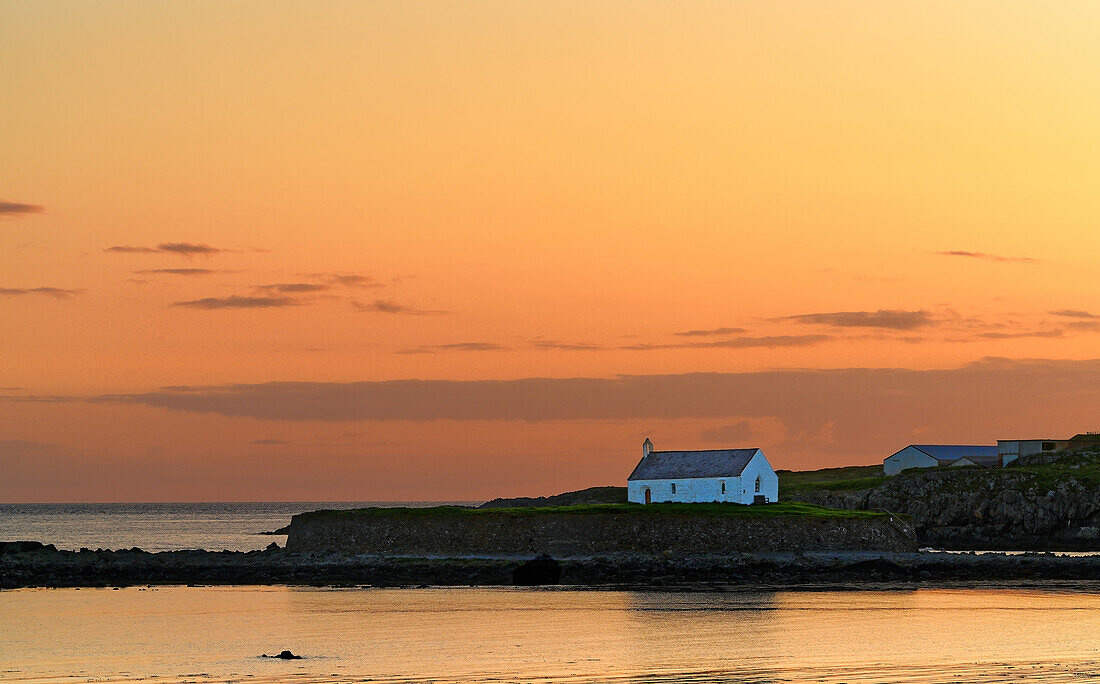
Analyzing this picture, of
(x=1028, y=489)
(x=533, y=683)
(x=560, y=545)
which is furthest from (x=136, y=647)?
(x=1028, y=489)

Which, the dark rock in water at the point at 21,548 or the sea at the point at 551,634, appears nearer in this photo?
the sea at the point at 551,634

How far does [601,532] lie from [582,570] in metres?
3.89

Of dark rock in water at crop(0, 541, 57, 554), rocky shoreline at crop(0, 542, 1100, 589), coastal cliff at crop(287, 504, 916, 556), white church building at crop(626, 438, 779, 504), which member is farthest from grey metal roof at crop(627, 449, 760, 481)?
dark rock in water at crop(0, 541, 57, 554)

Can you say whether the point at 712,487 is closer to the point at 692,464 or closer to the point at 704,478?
the point at 704,478

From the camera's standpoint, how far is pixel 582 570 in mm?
62469

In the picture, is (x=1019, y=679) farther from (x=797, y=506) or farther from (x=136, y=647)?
(x=797, y=506)

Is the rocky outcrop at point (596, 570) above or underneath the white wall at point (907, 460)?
underneath

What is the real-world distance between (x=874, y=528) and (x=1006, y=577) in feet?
25.2

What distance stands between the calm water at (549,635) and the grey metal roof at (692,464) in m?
19.5

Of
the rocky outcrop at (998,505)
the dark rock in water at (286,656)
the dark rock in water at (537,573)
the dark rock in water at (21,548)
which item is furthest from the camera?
the rocky outcrop at (998,505)

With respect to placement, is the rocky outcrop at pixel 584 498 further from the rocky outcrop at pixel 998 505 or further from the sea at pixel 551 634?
the sea at pixel 551 634

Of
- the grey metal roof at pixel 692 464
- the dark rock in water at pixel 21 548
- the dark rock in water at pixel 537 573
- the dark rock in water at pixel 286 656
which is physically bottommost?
the dark rock in water at pixel 286 656

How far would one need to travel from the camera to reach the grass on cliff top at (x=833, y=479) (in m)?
112

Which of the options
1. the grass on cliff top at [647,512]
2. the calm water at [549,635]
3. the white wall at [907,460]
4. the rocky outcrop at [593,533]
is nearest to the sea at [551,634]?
the calm water at [549,635]
